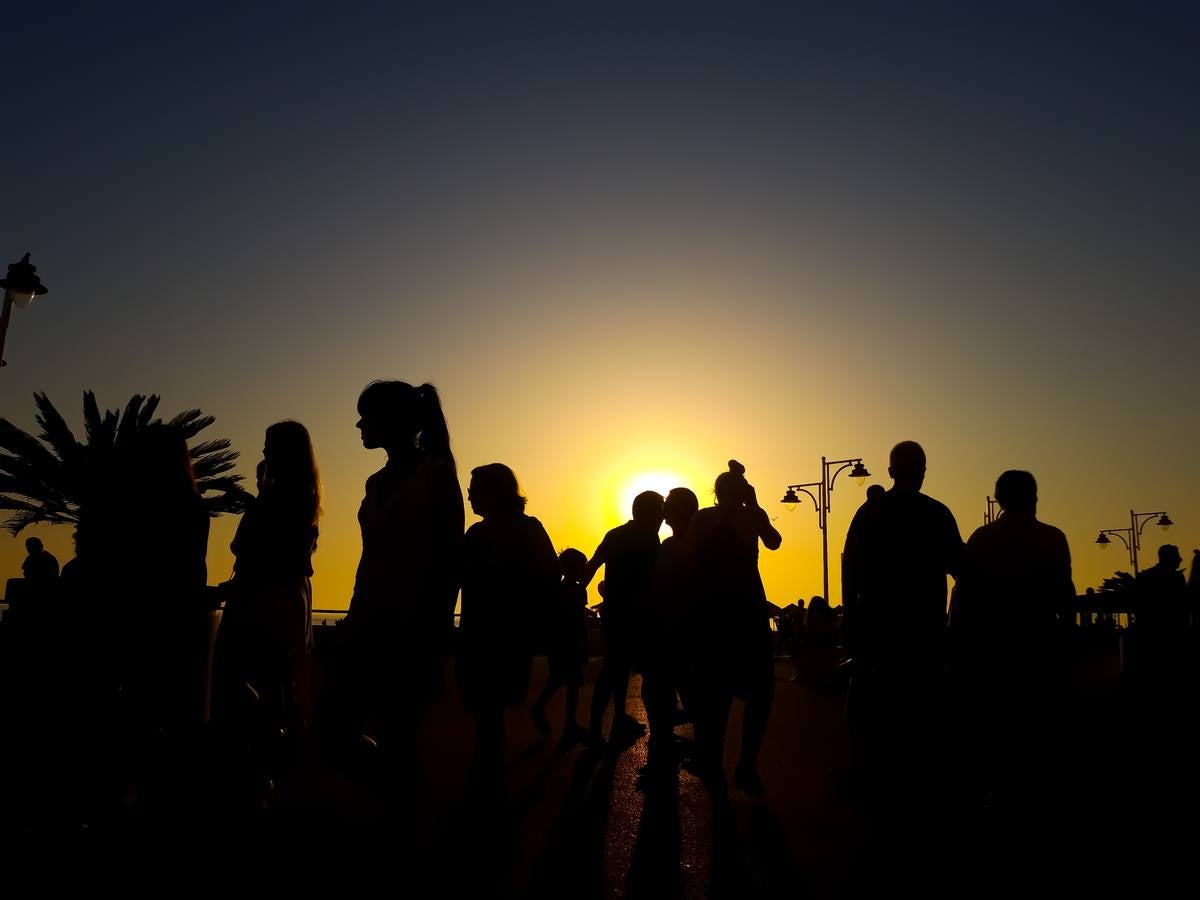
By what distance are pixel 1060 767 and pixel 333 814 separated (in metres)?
3.46

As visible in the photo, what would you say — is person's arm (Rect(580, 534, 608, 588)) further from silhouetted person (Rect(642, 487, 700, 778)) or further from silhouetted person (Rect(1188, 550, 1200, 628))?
silhouetted person (Rect(1188, 550, 1200, 628))

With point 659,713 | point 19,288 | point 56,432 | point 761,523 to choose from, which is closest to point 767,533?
point 761,523

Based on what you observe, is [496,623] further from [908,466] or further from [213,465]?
[213,465]

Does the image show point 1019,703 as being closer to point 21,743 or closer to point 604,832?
point 604,832

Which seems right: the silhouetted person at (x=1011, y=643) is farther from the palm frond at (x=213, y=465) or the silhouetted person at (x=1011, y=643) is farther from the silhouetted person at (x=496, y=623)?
the palm frond at (x=213, y=465)

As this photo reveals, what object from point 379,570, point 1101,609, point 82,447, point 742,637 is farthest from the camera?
point 82,447

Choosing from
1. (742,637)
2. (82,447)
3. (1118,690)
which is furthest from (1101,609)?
(82,447)

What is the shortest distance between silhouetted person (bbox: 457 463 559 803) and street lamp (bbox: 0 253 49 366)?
1122 centimetres

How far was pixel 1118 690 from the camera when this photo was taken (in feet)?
39.9

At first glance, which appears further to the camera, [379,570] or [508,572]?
[508,572]

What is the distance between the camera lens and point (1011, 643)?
5.31m

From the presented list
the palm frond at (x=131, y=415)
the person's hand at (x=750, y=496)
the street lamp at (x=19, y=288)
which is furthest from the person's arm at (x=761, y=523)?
the palm frond at (x=131, y=415)

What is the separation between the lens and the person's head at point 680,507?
23.9ft

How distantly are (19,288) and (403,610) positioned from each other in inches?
508
